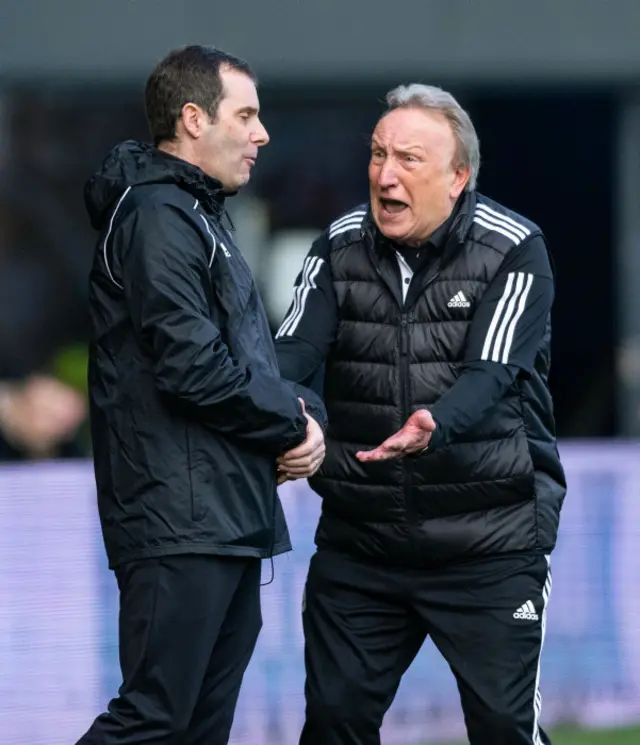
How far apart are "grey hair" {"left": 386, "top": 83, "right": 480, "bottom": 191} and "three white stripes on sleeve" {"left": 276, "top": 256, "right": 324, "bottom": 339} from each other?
46cm

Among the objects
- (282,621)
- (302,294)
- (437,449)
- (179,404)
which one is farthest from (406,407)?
(282,621)

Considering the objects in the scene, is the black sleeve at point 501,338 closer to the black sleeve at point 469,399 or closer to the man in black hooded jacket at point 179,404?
the black sleeve at point 469,399

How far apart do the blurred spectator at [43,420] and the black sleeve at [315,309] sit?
417 cm

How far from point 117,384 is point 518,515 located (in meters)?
1.12

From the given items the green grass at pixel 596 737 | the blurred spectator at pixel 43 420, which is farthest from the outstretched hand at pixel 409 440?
the blurred spectator at pixel 43 420

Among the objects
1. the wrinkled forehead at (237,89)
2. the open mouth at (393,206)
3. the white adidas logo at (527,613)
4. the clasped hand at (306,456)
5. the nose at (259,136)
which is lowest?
the white adidas logo at (527,613)

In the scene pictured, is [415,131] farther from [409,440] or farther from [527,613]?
[527,613]

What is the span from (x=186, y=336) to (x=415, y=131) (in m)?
0.90

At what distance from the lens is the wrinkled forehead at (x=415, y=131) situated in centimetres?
408

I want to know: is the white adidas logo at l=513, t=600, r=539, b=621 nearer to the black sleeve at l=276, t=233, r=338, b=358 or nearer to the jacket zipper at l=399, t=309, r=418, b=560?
the jacket zipper at l=399, t=309, r=418, b=560

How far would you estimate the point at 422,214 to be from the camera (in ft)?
13.4

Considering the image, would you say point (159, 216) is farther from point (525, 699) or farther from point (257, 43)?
point (257, 43)

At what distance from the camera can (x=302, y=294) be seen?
169 inches

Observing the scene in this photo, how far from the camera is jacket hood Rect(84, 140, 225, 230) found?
12.3 feet
